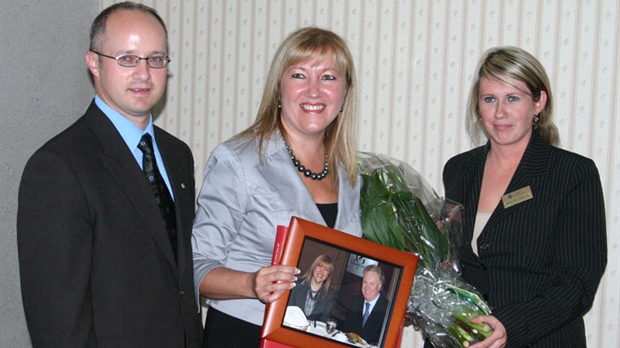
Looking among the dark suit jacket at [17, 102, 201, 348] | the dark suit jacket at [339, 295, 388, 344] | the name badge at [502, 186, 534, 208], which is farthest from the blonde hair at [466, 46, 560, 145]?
the dark suit jacket at [17, 102, 201, 348]

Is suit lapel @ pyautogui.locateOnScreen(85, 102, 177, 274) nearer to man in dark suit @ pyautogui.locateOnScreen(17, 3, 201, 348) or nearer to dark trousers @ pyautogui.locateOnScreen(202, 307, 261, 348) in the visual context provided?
man in dark suit @ pyautogui.locateOnScreen(17, 3, 201, 348)

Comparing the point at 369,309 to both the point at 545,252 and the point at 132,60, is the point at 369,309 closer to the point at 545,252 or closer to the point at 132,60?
the point at 545,252

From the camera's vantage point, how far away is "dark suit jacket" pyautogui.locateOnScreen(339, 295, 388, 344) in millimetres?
2021

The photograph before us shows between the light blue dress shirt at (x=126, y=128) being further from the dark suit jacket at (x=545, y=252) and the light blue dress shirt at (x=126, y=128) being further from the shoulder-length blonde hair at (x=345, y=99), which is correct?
the dark suit jacket at (x=545, y=252)

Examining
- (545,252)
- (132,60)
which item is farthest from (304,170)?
(545,252)

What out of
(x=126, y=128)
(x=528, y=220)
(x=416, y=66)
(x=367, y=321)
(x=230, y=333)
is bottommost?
(x=230, y=333)

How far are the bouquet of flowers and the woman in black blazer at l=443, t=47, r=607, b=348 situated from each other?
100 mm

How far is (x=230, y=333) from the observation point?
219 centimetres

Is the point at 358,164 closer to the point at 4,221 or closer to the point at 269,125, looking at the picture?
the point at 269,125

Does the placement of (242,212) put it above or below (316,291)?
above

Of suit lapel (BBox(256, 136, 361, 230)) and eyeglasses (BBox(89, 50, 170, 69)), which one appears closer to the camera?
eyeglasses (BBox(89, 50, 170, 69))

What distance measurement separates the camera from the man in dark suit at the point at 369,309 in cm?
202

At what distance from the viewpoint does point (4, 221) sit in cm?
315

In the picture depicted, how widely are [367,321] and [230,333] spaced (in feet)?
1.52
